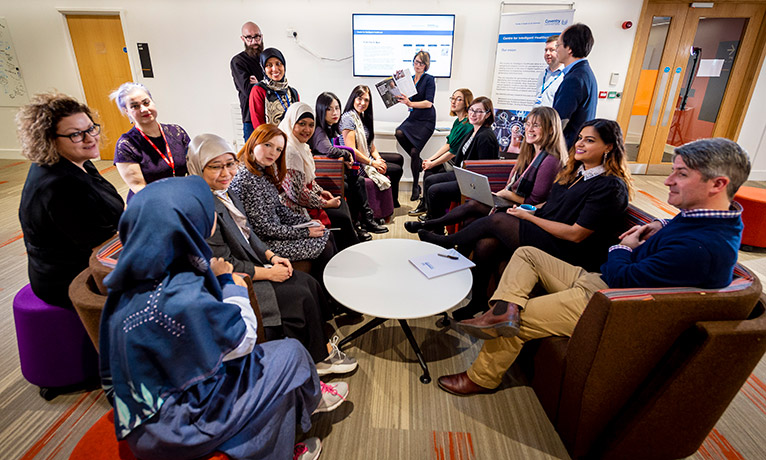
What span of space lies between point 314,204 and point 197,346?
1.77m

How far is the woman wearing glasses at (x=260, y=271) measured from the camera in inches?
Answer: 68.6

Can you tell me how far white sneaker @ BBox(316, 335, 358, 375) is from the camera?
1927 millimetres

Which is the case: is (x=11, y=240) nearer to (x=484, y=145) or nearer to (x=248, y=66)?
(x=248, y=66)

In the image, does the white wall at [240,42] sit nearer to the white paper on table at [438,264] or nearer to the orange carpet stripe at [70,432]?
the white paper on table at [438,264]

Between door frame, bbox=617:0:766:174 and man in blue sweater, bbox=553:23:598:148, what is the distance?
2.78 meters

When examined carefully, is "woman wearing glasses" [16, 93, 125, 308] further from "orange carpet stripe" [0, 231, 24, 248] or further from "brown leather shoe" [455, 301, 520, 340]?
"orange carpet stripe" [0, 231, 24, 248]

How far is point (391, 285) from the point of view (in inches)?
75.1

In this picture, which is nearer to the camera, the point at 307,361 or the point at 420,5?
the point at 307,361

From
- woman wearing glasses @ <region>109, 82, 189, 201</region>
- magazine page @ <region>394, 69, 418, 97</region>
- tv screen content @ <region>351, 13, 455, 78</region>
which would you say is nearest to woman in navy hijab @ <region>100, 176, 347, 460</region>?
woman wearing glasses @ <region>109, 82, 189, 201</region>

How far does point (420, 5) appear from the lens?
186 inches

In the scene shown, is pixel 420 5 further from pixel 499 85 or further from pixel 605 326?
pixel 605 326

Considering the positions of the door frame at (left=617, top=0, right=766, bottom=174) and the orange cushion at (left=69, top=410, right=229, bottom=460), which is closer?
the orange cushion at (left=69, top=410, right=229, bottom=460)

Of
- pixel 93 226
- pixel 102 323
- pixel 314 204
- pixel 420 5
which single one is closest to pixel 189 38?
pixel 420 5

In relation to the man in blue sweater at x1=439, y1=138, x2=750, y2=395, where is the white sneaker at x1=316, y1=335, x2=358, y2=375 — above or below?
below
